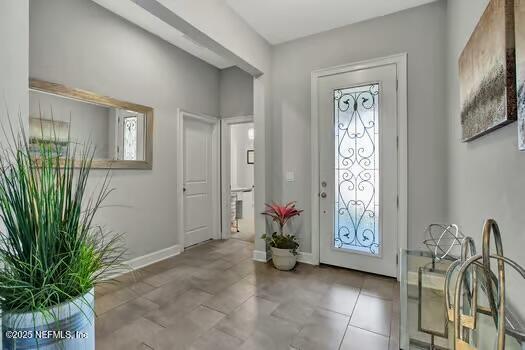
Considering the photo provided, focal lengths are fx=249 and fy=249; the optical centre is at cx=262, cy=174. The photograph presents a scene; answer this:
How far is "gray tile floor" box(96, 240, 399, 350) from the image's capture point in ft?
5.77

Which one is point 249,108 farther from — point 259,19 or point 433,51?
point 433,51

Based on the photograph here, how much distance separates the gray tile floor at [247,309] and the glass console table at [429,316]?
70 centimetres

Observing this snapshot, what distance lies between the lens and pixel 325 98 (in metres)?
3.08

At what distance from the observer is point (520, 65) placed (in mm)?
944

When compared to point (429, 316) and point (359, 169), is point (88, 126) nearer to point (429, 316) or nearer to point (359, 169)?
point (359, 169)

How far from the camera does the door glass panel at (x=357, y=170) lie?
9.30 ft

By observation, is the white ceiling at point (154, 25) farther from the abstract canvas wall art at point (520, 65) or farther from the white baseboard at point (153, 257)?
the abstract canvas wall art at point (520, 65)

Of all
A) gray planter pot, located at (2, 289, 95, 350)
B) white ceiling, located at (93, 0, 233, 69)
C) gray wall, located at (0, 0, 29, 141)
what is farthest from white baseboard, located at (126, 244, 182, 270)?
white ceiling, located at (93, 0, 233, 69)

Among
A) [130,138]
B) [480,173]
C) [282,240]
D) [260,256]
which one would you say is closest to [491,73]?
[480,173]

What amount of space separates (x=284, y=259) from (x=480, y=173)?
2.07 meters

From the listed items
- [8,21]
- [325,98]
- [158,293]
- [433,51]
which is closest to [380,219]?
[325,98]

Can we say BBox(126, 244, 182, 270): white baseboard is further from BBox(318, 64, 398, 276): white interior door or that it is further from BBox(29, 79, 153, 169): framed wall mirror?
BBox(318, 64, 398, 276): white interior door

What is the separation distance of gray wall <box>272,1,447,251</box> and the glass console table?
1290 mm

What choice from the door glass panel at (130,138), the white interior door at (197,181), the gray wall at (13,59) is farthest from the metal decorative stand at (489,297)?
the white interior door at (197,181)
